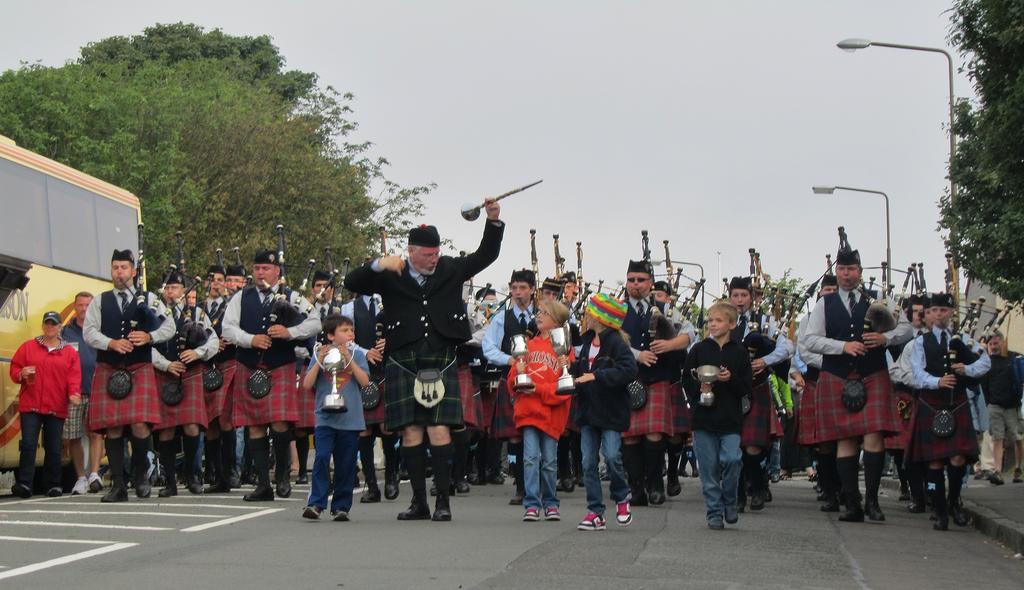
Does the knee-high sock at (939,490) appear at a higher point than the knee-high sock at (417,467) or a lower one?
lower

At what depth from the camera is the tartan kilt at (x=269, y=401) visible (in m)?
14.2

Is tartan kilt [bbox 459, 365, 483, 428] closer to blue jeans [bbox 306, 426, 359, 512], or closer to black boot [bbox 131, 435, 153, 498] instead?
black boot [bbox 131, 435, 153, 498]

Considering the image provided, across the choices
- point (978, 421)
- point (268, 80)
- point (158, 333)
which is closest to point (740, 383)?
point (158, 333)

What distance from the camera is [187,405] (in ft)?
50.8

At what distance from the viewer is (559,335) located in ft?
39.3

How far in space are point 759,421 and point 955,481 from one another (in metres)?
1.68

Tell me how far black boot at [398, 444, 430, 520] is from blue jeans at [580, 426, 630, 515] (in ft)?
3.65

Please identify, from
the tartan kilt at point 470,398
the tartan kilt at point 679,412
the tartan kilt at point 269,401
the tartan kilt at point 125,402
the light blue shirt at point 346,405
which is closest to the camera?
the light blue shirt at point 346,405

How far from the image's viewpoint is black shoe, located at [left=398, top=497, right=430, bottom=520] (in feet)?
39.4

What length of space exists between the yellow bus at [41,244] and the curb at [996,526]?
9.22m

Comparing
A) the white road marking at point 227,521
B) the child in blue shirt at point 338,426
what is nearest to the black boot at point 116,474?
the white road marking at point 227,521

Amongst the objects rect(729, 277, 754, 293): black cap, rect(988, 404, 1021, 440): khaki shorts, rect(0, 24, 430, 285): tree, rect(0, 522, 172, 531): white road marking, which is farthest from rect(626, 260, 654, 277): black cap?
rect(0, 24, 430, 285): tree

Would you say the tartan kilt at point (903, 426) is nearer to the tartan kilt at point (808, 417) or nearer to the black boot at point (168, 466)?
the tartan kilt at point (808, 417)

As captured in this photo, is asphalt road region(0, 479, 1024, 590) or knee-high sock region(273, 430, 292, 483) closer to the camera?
asphalt road region(0, 479, 1024, 590)
